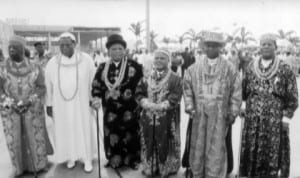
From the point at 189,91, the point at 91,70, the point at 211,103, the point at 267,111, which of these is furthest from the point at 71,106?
the point at 267,111

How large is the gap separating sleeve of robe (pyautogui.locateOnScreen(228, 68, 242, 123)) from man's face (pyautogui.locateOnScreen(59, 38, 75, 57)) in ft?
5.91

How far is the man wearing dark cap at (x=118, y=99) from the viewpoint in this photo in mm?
3137

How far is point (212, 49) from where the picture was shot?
2.60 meters

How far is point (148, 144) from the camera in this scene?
2992mm

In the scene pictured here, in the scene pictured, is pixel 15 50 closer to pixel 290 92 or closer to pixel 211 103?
pixel 211 103

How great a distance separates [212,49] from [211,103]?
1.67 ft

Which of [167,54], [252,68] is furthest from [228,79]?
[167,54]

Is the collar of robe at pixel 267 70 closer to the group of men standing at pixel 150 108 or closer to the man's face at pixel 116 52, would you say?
the group of men standing at pixel 150 108

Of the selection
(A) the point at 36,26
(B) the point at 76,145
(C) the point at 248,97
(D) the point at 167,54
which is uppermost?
(A) the point at 36,26

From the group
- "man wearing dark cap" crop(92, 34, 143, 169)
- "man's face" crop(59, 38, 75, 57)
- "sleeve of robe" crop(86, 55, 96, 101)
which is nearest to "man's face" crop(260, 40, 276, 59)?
"man wearing dark cap" crop(92, 34, 143, 169)

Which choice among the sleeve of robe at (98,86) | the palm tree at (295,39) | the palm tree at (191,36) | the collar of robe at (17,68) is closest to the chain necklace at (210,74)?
the sleeve of robe at (98,86)

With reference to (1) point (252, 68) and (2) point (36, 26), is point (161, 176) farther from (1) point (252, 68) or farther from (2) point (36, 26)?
(2) point (36, 26)

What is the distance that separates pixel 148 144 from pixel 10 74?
5.45 ft

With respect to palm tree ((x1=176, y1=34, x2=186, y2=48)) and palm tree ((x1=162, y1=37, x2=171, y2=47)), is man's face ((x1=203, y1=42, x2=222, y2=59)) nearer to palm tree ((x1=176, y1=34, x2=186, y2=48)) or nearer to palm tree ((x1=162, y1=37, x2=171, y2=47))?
palm tree ((x1=162, y1=37, x2=171, y2=47))
